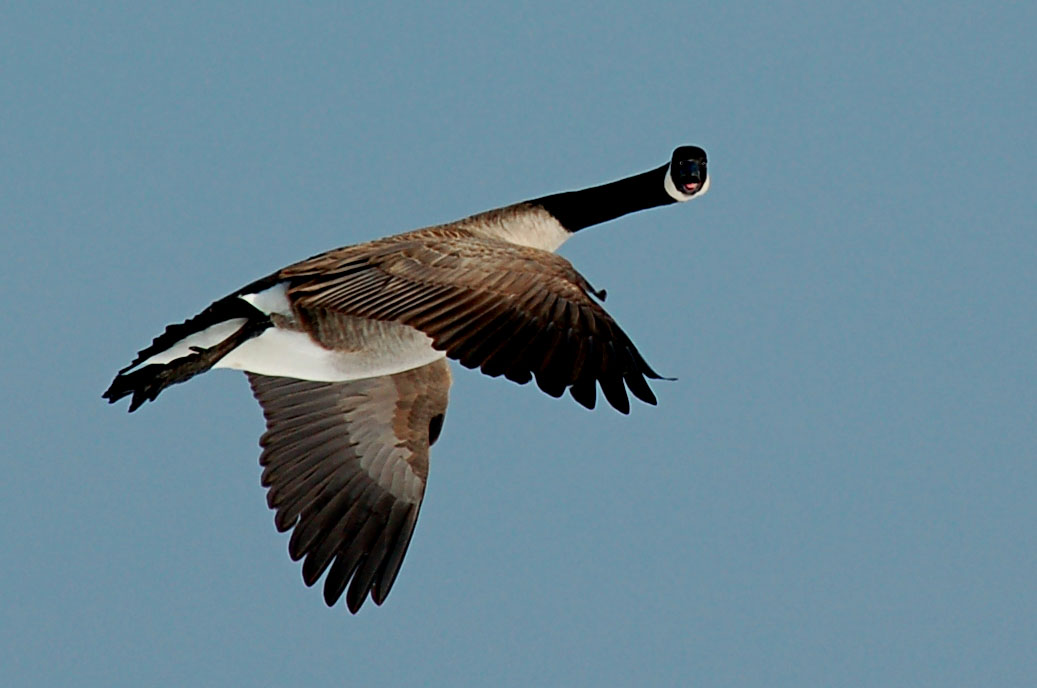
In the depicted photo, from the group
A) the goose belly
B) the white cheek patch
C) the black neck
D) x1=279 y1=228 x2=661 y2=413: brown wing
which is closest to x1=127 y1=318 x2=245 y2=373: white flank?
the goose belly

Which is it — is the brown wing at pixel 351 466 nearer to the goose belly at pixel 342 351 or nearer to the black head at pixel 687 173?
the goose belly at pixel 342 351

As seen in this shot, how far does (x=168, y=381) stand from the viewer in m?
9.33

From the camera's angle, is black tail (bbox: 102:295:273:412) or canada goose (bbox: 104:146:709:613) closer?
canada goose (bbox: 104:146:709:613)

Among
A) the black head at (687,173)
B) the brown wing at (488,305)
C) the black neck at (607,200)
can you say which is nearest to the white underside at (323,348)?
the brown wing at (488,305)

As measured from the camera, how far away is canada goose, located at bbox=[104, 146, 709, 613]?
8.30m

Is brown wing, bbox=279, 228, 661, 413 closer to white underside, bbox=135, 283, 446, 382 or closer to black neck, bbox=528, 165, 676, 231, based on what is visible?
white underside, bbox=135, 283, 446, 382

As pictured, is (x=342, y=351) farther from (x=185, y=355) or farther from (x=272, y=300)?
(x=185, y=355)

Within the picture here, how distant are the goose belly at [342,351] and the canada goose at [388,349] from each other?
0.03 ft

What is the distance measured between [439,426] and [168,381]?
2.70 m

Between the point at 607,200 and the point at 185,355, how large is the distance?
3471mm

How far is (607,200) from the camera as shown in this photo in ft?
37.9

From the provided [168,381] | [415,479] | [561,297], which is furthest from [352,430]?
[561,297]

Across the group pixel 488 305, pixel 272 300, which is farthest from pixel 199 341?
pixel 488 305

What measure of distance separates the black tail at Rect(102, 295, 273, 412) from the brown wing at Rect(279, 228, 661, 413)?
34 cm
